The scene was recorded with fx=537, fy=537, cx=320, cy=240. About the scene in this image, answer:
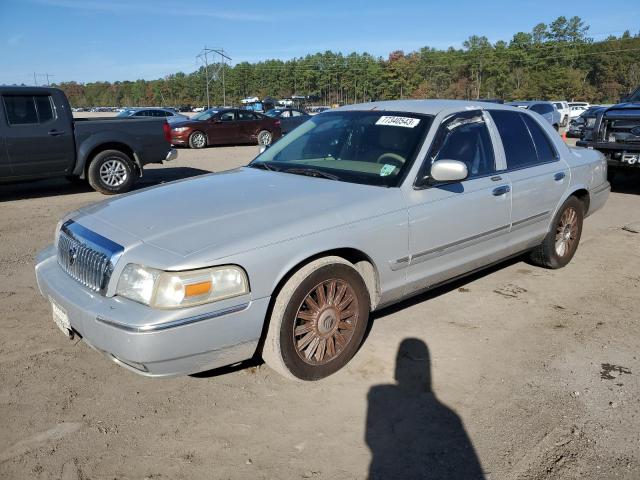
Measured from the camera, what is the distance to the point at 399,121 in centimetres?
405

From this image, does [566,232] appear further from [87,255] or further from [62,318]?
[62,318]

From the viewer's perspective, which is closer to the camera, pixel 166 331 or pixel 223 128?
pixel 166 331

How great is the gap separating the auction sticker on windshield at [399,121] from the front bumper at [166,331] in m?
1.85

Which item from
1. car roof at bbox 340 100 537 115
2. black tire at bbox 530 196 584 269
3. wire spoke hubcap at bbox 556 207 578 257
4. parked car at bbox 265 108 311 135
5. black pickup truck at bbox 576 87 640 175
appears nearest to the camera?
car roof at bbox 340 100 537 115

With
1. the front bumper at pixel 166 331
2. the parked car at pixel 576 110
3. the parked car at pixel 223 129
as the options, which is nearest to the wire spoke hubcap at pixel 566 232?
the front bumper at pixel 166 331

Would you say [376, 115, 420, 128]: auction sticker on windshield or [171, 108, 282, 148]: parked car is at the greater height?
[376, 115, 420, 128]: auction sticker on windshield

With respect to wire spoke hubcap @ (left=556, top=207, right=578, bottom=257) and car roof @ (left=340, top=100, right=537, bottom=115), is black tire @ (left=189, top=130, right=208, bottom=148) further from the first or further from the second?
wire spoke hubcap @ (left=556, top=207, right=578, bottom=257)

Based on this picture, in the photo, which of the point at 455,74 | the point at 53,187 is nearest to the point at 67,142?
the point at 53,187

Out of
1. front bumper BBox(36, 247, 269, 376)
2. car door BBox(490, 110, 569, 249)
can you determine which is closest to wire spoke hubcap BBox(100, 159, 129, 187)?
front bumper BBox(36, 247, 269, 376)

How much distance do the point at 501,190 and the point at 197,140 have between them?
51.4 ft

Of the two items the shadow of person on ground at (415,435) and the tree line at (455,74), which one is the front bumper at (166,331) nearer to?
the shadow of person on ground at (415,435)

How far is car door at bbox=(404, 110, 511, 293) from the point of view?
369cm

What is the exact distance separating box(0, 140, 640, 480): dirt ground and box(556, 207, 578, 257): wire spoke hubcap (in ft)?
2.86

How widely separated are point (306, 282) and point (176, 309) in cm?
75
